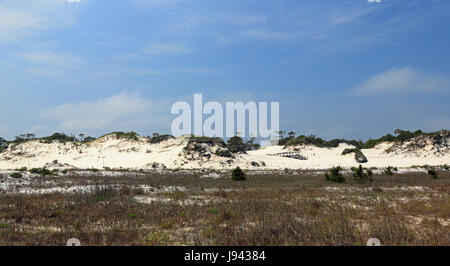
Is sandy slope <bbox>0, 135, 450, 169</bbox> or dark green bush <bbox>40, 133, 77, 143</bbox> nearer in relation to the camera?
sandy slope <bbox>0, 135, 450, 169</bbox>

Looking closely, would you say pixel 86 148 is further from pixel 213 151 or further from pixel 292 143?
pixel 292 143

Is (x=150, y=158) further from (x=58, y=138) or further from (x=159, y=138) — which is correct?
(x=58, y=138)

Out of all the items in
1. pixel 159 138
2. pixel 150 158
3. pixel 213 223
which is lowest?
pixel 213 223

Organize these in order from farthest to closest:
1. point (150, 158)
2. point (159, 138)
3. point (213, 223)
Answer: point (159, 138) < point (150, 158) < point (213, 223)

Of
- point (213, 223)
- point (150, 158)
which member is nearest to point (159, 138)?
point (150, 158)

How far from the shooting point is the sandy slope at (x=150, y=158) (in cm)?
5325

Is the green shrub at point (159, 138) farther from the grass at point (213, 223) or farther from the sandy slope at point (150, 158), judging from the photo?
the grass at point (213, 223)

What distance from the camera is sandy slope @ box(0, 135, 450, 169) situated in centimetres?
5325

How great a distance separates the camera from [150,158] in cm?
5731

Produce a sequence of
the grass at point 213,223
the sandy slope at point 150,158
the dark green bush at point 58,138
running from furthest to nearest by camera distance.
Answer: the dark green bush at point 58,138 < the sandy slope at point 150,158 < the grass at point 213,223

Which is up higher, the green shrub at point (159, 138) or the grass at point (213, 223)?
the green shrub at point (159, 138)

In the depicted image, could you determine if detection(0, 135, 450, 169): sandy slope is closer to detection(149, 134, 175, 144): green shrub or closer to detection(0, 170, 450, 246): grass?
detection(149, 134, 175, 144): green shrub

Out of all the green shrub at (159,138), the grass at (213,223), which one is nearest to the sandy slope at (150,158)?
the green shrub at (159,138)

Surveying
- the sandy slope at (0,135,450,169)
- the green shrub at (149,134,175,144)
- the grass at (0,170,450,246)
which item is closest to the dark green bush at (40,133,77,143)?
the sandy slope at (0,135,450,169)
